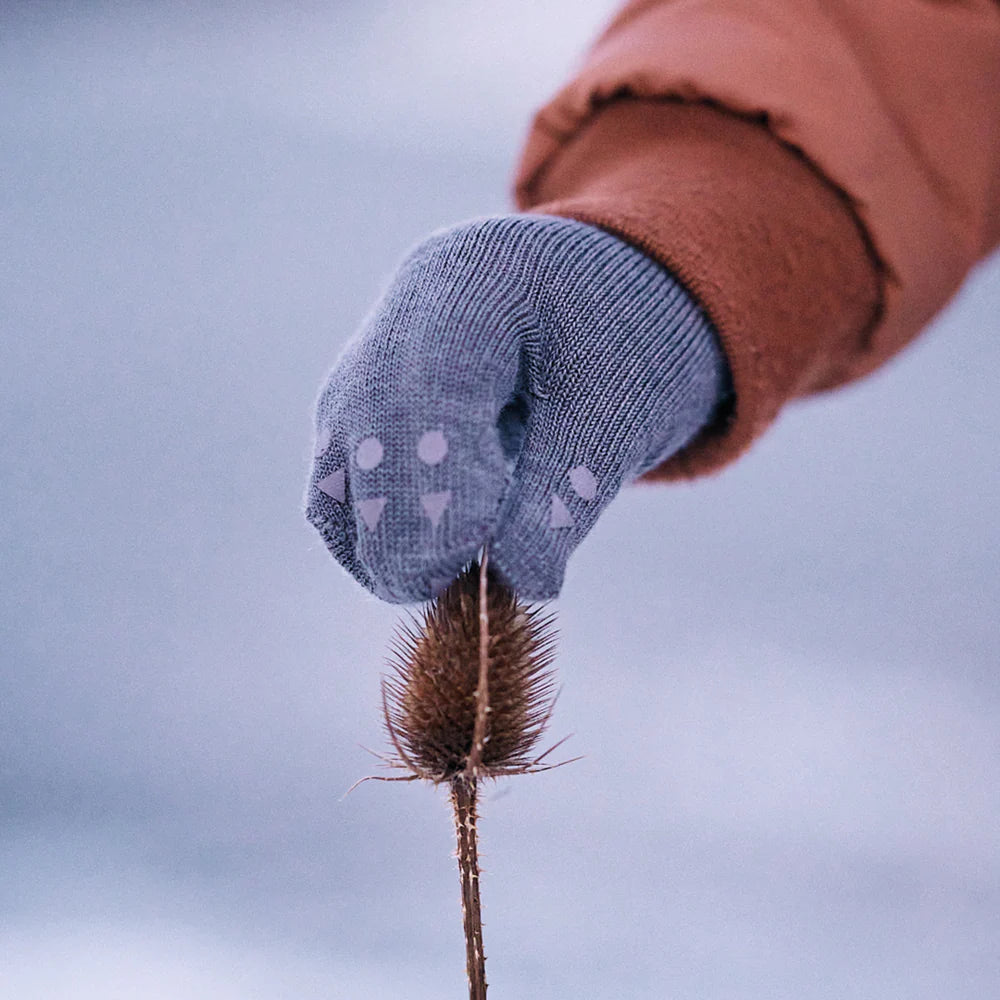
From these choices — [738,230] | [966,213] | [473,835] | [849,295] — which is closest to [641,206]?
[738,230]

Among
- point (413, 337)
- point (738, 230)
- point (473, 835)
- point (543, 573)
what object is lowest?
point (473, 835)

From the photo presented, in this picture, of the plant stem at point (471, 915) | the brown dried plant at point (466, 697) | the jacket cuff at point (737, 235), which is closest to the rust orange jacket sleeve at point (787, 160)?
the jacket cuff at point (737, 235)

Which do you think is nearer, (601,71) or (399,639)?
(399,639)

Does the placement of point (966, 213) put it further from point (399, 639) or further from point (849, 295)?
point (399, 639)

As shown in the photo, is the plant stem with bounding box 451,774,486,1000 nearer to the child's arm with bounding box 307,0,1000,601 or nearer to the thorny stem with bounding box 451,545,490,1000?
the thorny stem with bounding box 451,545,490,1000

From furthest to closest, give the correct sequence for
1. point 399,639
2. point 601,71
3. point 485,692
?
1. point 601,71
2. point 399,639
3. point 485,692

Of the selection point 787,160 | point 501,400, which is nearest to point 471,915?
point 501,400

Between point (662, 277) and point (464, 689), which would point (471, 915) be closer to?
point (464, 689)

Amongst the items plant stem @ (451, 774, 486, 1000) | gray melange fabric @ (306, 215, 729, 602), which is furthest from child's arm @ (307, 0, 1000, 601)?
plant stem @ (451, 774, 486, 1000)
